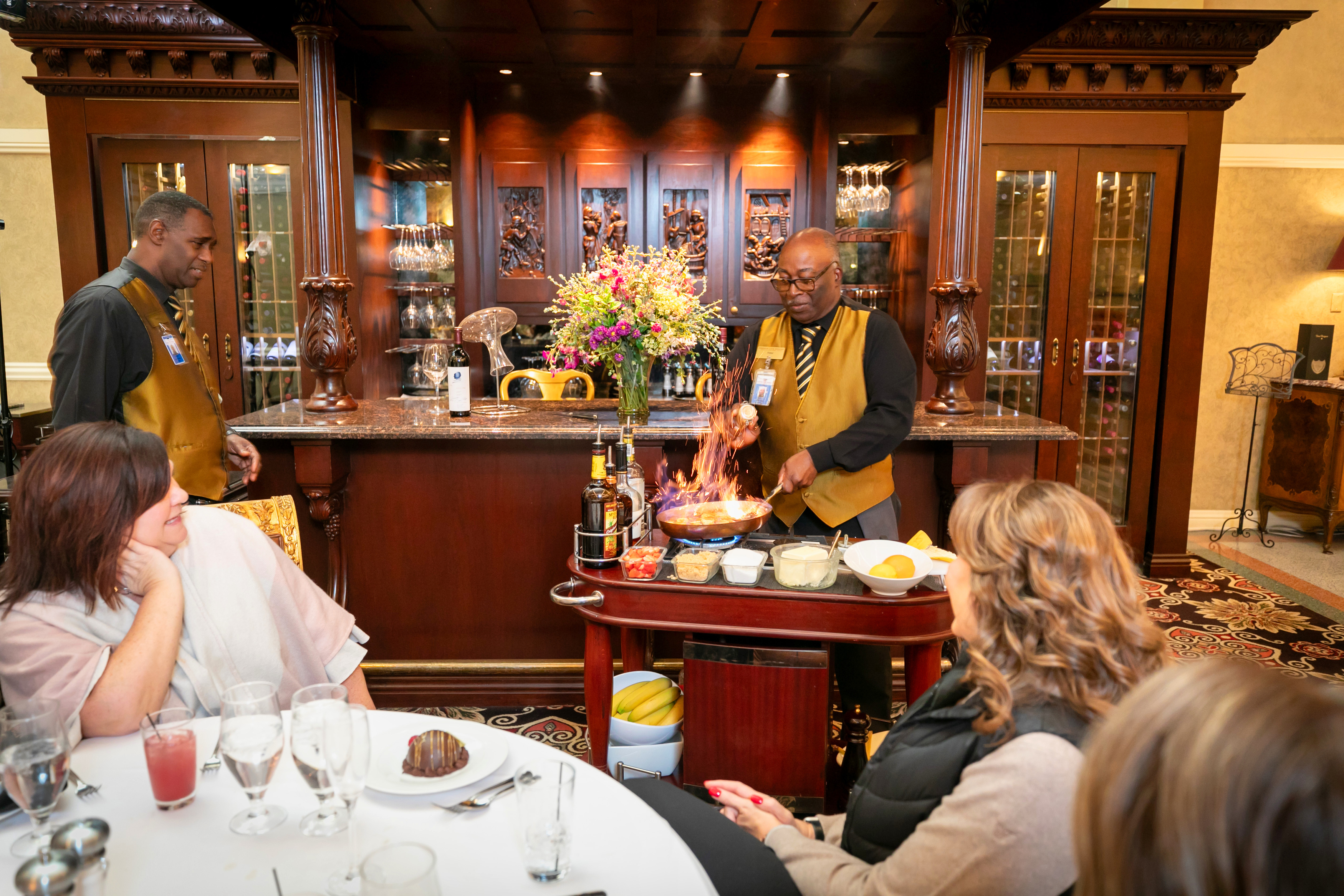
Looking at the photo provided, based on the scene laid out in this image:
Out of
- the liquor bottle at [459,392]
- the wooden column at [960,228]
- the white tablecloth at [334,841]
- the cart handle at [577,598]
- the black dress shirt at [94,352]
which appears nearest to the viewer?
the white tablecloth at [334,841]

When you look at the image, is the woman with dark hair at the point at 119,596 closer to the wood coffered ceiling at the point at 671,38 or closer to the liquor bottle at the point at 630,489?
the liquor bottle at the point at 630,489

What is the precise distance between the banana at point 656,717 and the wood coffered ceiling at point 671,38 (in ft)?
9.25

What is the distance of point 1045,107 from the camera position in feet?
16.1

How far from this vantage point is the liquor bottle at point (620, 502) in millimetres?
2287

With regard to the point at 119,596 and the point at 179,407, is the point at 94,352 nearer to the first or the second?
the point at 179,407

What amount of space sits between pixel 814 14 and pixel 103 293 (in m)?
3.21

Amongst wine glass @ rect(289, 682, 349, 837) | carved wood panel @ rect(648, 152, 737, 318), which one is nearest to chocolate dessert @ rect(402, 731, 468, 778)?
wine glass @ rect(289, 682, 349, 837)

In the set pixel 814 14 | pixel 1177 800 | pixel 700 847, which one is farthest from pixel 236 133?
pixel 1177 800

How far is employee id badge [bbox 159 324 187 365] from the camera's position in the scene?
2.88 metres

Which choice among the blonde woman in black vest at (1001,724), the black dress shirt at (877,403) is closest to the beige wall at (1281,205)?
the black dress shirt at (877,403)

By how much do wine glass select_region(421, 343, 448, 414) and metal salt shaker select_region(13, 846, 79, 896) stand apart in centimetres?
272

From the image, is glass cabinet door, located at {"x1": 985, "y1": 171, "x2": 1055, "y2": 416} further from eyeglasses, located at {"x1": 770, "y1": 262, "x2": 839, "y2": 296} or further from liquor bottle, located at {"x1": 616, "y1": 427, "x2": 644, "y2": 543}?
liquor bottle, located at {"x1": 616, "y1": 427, "x2": 644, "y2": 543}

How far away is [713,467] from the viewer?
3.22m

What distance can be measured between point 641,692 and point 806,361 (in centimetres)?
124
